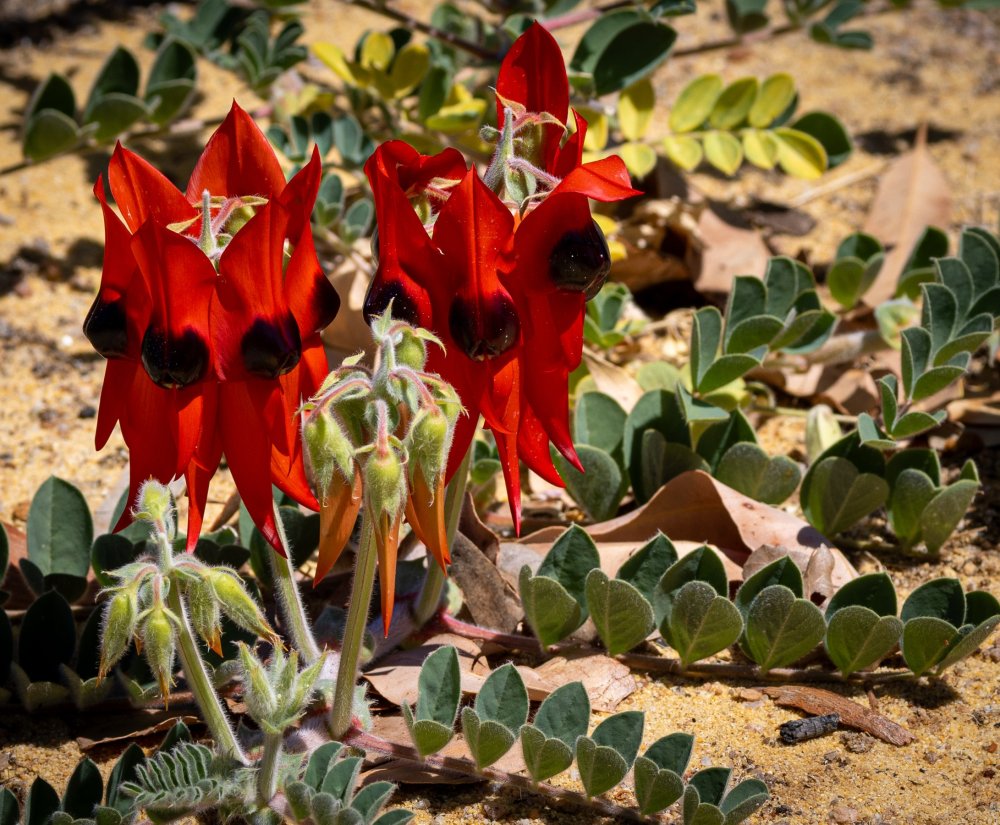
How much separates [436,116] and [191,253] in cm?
160

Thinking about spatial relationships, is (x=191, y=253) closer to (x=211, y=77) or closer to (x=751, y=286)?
(x=751, y=286)

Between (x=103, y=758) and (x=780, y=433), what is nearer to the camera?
(x=103, y=758)

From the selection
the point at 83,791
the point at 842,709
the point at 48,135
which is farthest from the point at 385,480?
the point at 48,135

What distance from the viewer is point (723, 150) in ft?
9.36

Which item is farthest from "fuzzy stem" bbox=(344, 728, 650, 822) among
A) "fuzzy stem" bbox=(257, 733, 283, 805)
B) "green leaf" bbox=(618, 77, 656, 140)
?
"green leaf" bbox=(618, 77, 656, 140)

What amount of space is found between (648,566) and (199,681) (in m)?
0.72

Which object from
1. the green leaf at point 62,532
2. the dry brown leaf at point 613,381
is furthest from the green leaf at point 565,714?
the dry brown leaf at point 613,381

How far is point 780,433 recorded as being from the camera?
267cm

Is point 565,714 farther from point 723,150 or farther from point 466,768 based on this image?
point 723,150

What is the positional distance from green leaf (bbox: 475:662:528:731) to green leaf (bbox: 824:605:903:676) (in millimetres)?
483

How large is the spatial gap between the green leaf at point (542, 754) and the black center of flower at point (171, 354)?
0.61 metres

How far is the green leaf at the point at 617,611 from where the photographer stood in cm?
178

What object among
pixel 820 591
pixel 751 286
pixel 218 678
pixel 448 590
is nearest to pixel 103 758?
pixel 218 678

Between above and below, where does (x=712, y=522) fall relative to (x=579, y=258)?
below
